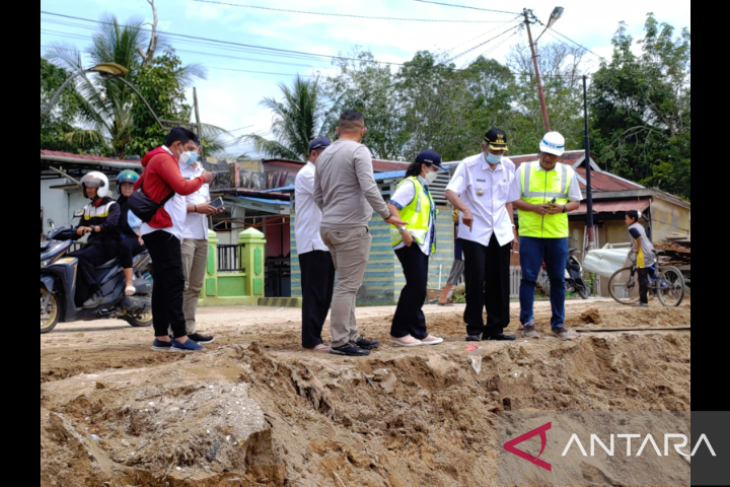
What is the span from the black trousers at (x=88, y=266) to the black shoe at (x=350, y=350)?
423 centimetres

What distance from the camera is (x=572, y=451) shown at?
4883mm

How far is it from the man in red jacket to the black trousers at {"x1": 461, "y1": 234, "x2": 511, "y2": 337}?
247 cm

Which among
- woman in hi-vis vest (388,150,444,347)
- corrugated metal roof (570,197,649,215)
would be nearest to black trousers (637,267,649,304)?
woman in hi-vis vest (388,150,444,347)

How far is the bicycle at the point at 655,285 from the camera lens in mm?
13109

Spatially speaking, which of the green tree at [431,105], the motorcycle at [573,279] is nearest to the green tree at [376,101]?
the green tree at [431,105]

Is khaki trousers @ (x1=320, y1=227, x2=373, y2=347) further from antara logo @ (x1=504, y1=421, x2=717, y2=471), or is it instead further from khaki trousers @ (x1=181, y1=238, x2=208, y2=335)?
antara logo @ (x1=504, y1=421, x2=717, y2=471)

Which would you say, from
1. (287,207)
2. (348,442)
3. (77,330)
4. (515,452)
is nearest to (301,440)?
(348,442)

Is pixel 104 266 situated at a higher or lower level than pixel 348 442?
higher

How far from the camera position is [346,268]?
551cm

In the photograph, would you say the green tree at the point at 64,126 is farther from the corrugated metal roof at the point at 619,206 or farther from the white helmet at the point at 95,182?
the white helmet at the point at 95,182

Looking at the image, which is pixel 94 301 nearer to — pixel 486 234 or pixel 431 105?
pixel 486 234

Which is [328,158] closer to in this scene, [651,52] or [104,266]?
[104,266]

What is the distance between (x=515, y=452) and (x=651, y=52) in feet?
101

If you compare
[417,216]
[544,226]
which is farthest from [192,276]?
[544,226]
